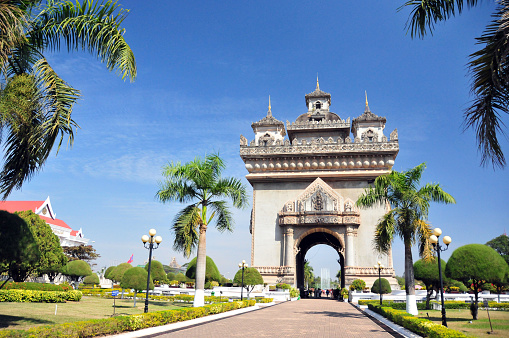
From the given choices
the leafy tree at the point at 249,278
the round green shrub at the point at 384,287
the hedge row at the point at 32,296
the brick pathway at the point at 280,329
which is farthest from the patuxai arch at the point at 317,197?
the brick pathway at the point at 280,329

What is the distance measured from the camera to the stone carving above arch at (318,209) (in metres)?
35.8

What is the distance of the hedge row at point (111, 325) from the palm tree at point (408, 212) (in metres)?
9.05

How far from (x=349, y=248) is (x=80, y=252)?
41603 mm

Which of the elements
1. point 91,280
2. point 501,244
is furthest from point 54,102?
point 501,244

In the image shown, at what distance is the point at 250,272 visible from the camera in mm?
30297

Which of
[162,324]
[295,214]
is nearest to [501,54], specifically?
[162,324]

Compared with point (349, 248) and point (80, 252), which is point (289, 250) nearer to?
point (349, 248)

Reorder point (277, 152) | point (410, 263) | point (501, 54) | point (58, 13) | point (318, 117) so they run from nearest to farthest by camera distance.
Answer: point (501, 54), point (58, 13), point (410, 263), point (277, 152), point (318, 117)

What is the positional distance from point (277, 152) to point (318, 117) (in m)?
9.78

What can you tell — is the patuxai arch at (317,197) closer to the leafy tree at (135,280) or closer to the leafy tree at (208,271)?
the leafy tree at (208,271)

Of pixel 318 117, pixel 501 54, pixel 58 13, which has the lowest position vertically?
pixel 501 54

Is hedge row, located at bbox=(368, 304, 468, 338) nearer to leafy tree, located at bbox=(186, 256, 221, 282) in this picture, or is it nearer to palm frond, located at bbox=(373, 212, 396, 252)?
palm frond, located at bbox=(373, 212, 396, 252)

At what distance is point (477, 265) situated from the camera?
62.0 feet

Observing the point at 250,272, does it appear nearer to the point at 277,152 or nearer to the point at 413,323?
the point at 277,152
